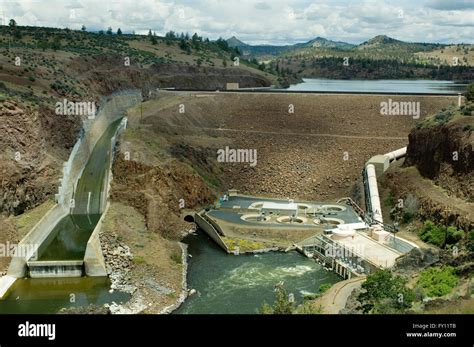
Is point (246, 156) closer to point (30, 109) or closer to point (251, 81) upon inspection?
point (30, 109)

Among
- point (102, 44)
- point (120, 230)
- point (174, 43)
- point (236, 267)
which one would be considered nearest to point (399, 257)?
point (236, 267)

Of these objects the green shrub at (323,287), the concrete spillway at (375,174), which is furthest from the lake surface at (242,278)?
the concrete spillway at (375,174)

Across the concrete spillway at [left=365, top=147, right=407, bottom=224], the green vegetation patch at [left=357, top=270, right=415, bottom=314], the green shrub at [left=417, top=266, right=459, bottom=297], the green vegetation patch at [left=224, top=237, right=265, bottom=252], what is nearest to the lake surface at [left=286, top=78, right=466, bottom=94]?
the concrete spillway at [left=365, top=147, right=407, bottom=224]

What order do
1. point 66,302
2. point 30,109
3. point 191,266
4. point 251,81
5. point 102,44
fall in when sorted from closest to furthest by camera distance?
point 66,302 → point 191,266 → point 30,109 → point 102,44 → point 251,81

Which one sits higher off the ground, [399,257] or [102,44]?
[102,44]

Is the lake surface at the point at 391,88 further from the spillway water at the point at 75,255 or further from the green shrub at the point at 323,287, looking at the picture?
the green shrub at the point at 323,287

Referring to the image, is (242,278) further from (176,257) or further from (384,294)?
(384,294)

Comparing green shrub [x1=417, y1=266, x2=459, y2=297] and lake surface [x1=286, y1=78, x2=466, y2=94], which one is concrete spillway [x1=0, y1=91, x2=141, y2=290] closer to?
green shrub [x1=417, y1=266, x2=459, y2=297]
